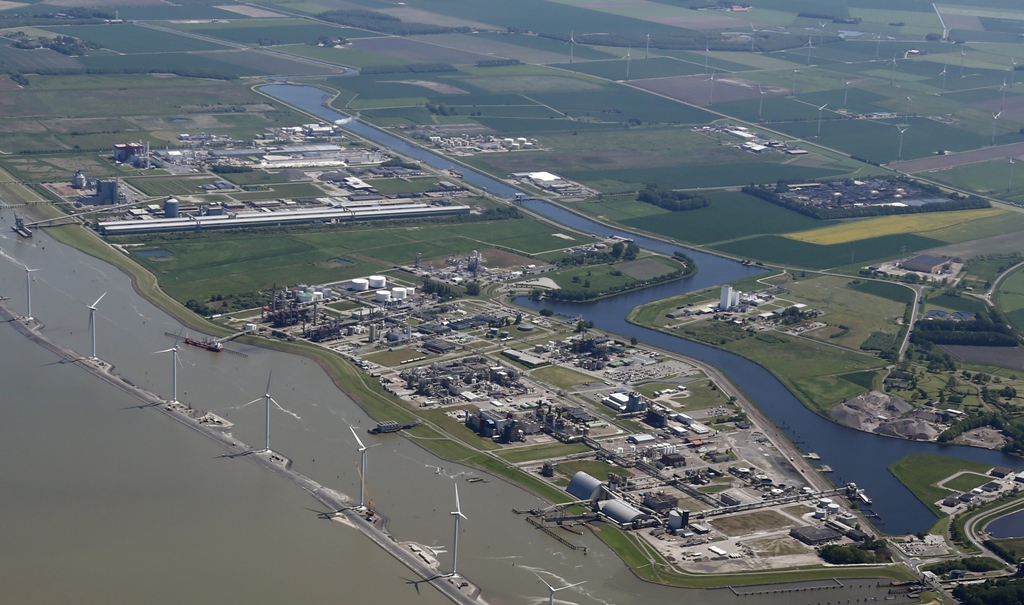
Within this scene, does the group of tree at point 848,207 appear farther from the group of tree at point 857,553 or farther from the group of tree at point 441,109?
the group of tree at point 857,553

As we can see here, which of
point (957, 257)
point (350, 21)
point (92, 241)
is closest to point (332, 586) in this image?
point (92, 241)

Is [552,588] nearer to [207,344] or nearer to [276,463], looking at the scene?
[276,463]

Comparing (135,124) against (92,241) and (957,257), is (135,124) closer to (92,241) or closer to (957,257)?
(92,241)

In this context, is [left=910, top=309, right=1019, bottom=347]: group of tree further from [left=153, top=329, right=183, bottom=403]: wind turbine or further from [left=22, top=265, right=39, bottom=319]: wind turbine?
[left=22, top=265, right=39, bottom=319]: wind turbine

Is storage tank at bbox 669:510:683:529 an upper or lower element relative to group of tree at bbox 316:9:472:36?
lower

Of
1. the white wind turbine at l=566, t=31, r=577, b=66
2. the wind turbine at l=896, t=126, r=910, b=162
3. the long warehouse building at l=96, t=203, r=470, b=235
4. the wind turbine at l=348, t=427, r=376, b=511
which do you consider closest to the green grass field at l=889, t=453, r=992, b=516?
the wind turbine at l=348, t=427, r=376, b=511

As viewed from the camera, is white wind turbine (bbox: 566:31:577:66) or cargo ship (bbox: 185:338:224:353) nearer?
cargo ship (bbox: 185:338:224:353)
